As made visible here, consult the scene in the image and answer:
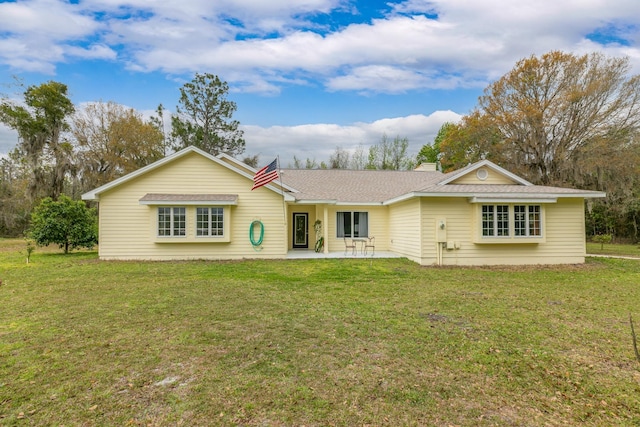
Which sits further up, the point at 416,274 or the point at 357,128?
the point at 357,128

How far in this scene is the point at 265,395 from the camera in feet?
9.57

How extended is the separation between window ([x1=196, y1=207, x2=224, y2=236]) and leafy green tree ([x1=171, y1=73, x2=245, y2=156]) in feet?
56.0

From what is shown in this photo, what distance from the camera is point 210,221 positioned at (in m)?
12.2

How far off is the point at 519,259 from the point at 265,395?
36.8 ft

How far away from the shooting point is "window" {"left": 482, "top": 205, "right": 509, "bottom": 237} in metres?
11.0

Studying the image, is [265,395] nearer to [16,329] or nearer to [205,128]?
[16,329]

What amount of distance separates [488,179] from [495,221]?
227 centimetres

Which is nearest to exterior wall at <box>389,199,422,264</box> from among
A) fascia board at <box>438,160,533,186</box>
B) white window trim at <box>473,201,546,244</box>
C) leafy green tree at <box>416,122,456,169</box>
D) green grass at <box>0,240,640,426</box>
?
fascia board at <box>438,160,533,186</box>

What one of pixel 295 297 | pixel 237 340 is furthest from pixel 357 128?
pixel 237 340

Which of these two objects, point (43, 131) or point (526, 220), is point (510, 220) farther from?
point (43, 131)

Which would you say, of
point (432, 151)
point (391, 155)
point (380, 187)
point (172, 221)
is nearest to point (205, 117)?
point (380, 187)

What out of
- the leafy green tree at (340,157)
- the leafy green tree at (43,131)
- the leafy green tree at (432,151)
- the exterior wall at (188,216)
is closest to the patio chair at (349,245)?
the exterior wall at (188,216)

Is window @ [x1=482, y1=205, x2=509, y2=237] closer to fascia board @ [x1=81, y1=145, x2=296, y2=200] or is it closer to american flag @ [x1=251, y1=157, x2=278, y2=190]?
american flag @ [x1=251, y1=157, x2=278, y2=190]

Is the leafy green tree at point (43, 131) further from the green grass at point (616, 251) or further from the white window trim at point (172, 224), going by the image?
the green grass at point (616, 251)
